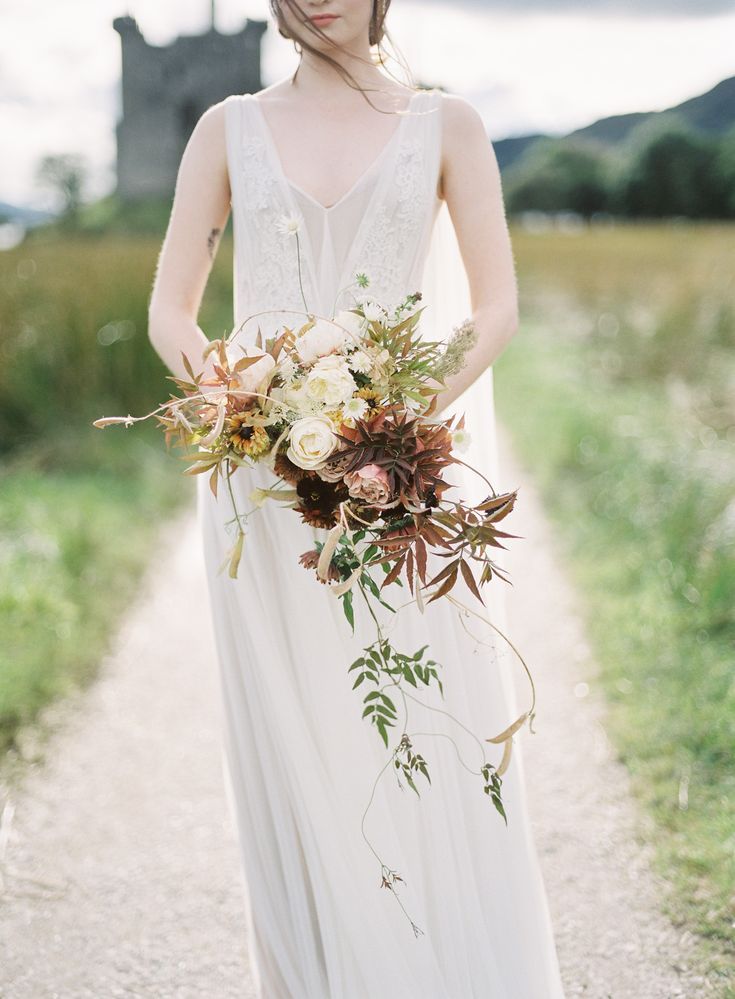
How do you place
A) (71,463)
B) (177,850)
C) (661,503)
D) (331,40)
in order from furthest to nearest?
1. (71,463)
2. (661,503)
3. (177,850)
4. (331,40)

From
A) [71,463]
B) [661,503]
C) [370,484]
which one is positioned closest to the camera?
[370,484]

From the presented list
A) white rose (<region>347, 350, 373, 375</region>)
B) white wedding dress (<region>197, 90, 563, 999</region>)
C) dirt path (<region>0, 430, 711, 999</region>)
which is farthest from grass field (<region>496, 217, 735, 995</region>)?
white rose (<region>347, 350, 373, 375</region>)

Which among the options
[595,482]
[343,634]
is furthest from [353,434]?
[595,482]

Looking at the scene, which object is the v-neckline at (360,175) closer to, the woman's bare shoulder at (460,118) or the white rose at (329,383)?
the woman's bare shoulder at (460,118)

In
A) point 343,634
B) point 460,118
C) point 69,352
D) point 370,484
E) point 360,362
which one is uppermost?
point 69,352

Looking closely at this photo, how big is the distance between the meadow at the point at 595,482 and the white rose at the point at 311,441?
1.78 m

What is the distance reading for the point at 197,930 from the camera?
9.25ft

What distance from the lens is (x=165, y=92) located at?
21.1 metres

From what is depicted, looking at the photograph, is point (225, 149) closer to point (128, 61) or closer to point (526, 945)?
point (526, 945)

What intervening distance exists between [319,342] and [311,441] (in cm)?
19

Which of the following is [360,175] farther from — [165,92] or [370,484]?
[165,92]

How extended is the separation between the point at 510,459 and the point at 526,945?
21.2 ft

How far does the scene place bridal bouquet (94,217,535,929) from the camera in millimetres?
1682

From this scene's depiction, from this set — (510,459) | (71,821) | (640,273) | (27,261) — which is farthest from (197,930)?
(640,273)
